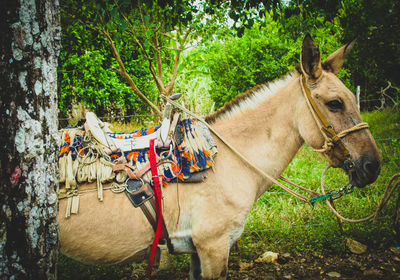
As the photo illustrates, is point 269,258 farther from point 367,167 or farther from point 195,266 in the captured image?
point 367,167

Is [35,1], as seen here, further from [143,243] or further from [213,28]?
[213,28]

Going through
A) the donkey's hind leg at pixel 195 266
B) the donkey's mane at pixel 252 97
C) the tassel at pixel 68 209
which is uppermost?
the donkey's mane at pixel 252 97

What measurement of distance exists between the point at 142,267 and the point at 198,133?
2.15 metres

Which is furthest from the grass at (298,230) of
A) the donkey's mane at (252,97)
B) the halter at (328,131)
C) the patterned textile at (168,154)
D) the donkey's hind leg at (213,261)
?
the donkey's mane at (252,97)

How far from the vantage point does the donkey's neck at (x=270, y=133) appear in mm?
1991

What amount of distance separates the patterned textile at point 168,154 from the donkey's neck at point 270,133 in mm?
298

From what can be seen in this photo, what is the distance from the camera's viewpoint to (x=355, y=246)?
9.90 feet

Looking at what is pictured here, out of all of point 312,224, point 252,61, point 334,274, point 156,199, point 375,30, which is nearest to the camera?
point 156,199

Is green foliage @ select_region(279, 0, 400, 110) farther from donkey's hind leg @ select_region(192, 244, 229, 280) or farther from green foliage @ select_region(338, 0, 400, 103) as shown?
donkey's hind leg @ select_region(192, 244, 229, 280)

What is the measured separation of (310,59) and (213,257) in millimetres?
1840

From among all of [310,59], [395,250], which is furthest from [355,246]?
[310,59]

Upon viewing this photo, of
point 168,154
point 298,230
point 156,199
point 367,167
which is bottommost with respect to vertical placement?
point 298,230

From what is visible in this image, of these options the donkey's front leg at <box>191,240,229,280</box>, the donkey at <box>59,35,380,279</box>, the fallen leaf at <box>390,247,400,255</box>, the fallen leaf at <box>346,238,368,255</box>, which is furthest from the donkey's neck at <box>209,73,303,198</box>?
the fallen leaf at <box>390,247,400,255</box>

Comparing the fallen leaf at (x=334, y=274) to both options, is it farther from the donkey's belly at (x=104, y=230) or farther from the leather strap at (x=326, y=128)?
the donkey's belly at (x=104, y=230)
